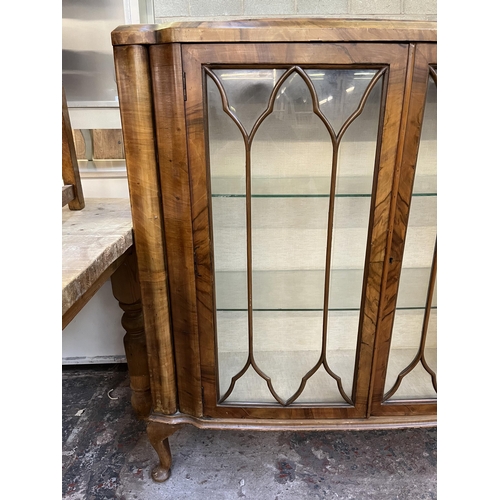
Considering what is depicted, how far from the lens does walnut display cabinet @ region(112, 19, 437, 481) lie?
55 centimetres

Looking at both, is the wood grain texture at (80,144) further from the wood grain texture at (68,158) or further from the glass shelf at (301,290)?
the glass shelf at (301,290)

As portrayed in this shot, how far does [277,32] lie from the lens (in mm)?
529

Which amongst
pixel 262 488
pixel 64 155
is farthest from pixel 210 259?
pixel 262 488

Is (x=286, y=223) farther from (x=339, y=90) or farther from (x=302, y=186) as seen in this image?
(x=339, y=90)

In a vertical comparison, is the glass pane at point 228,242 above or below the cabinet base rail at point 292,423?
above

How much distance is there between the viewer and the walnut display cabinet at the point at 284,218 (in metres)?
0.55

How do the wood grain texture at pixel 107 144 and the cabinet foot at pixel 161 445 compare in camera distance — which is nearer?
the cabinet foot at pixel 161 445

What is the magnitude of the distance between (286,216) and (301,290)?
16 centimetres

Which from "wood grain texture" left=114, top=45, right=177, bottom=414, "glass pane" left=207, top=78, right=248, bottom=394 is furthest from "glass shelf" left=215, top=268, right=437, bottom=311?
"wood grain texture" left=114, top=45, right=177, bottom=414

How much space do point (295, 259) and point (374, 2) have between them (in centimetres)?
66

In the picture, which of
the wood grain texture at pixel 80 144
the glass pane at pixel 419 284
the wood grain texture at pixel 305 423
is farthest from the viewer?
the wood grain texture at pixel 80 144

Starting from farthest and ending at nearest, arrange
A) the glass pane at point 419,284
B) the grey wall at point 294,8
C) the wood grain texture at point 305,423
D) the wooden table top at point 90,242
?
the grey wall at point 294,8 < the wood grain texture at point 305,423 < the glass pane at point 419,284 < the wooden table top at point 90,242

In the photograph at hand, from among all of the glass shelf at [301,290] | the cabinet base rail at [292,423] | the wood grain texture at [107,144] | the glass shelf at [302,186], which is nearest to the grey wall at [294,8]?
the wood grain texture at [107,144]

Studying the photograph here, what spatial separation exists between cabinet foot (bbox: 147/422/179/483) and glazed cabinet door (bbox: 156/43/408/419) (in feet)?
0.30
